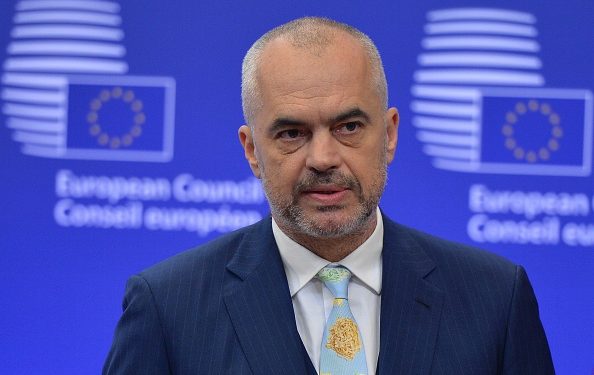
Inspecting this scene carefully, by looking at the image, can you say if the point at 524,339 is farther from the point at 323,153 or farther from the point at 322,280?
the point at 323,153

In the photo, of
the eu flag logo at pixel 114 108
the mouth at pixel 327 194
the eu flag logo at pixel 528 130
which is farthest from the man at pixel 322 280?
the eu flag logo at pixel 114 108

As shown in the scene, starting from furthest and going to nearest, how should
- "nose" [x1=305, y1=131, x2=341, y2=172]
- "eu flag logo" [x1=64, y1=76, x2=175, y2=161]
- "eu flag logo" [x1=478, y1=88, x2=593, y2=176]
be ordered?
"eu flag logo" [x1=64, y1=76, x2=175, y2=161] → "eu flag logo" [x1=478, y1=88, x2=593, y2=176] → "nose" [x1=305, y1=131, x2=341, y2=172]

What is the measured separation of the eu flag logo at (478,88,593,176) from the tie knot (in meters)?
1.46

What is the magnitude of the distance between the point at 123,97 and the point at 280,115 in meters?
1.69

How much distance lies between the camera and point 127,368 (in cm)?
203

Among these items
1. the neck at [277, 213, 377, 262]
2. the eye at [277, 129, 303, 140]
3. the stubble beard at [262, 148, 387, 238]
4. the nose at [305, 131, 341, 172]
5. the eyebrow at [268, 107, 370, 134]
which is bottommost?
the neck at [277, 213, 377, 262]

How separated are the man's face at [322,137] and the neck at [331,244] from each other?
5 centimetres

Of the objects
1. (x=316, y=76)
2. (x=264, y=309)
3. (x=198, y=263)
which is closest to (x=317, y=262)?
(x=264, y=309)

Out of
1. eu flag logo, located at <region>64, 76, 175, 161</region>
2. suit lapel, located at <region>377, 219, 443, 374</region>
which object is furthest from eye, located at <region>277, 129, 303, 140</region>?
eu flag logo, located at <region>64, 76, 175, 161</region>

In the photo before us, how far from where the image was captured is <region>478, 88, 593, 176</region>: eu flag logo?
340 cm

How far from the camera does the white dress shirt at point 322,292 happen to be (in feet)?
6.75

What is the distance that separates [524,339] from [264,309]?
20.8 inches

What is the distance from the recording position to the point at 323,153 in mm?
1963

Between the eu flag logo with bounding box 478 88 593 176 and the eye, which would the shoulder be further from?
the eu flag logo with bounding box 478 88 593 176
